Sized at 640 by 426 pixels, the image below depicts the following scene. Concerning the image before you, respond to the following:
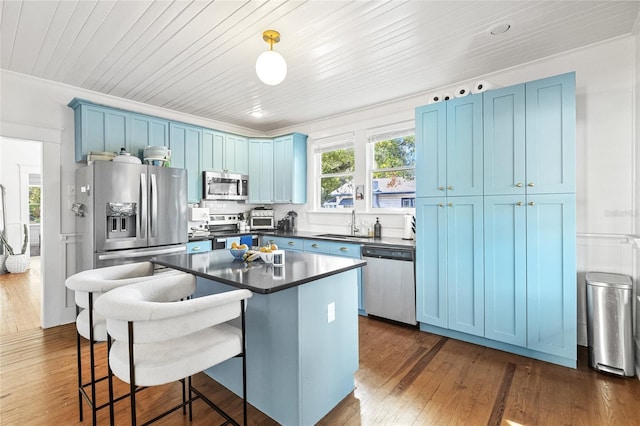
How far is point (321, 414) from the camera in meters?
1.87

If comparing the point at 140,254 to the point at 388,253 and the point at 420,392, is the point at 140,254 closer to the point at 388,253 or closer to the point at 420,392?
the point at 388,253

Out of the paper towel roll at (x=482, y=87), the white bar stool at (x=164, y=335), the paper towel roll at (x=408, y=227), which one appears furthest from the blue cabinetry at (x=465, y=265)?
the white bar stool at (x=164, y=335)

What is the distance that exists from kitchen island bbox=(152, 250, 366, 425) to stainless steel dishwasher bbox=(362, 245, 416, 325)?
1302mm

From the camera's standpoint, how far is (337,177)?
4.82 metres

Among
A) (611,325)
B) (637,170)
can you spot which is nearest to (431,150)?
(637,170)

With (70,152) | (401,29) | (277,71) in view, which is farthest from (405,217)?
(70,152)

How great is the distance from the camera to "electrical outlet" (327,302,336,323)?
6.36 ft

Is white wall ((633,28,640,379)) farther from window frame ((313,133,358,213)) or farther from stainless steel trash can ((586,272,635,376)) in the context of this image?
window frame ((313,133,358,213))

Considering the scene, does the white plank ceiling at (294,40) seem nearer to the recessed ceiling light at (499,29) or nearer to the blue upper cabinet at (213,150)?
the recessed ceiling light at (499,29)

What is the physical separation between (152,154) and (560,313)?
4.49 meters

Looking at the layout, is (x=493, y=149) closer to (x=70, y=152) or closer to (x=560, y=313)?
(x=560, y=313)

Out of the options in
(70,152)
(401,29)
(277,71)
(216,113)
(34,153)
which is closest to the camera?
(277,71)

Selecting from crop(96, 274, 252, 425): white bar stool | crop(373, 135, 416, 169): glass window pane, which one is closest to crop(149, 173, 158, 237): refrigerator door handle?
crop(96, 274, 252, 425): white bar stool

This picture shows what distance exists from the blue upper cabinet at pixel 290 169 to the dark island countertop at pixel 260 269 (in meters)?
2.54
